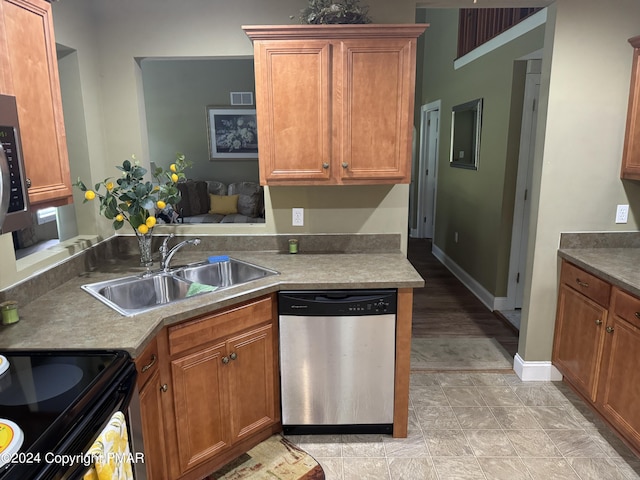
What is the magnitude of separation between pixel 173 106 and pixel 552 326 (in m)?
5.01

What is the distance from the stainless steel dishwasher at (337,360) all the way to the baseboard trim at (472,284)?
7.15ft

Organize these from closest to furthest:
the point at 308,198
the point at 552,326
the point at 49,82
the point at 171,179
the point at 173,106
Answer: the point at 49,82
the point at 171,179
the point at 308,198
the point at 552,326
the point at 173,106

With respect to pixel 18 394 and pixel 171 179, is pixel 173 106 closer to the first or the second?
pixel 171 179

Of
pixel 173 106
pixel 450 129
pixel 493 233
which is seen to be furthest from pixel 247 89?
pixel 493 233

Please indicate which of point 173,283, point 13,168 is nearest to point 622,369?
point 173,283

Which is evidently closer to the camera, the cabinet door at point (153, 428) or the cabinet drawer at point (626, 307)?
the cabinet door at point (153, 428)

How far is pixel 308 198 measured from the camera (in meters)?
2.72

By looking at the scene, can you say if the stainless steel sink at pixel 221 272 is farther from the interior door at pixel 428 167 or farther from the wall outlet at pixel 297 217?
the interior door at pixel 428 167

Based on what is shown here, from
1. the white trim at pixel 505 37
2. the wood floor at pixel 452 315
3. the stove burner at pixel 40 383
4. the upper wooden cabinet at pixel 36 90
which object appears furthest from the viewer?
the wood floor at pixel 452 315

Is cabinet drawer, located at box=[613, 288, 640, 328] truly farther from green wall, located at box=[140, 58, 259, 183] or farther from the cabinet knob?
green wall, located at box=[140, 58, 259, 183]

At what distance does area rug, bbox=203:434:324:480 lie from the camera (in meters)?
2.15

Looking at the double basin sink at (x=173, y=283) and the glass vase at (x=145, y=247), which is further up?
the glass vase at (x=145, y=247)

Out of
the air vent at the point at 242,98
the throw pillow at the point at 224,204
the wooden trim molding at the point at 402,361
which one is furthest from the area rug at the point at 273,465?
the air vent at the point at 242,98

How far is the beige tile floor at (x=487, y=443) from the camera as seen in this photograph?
7.14 ft
